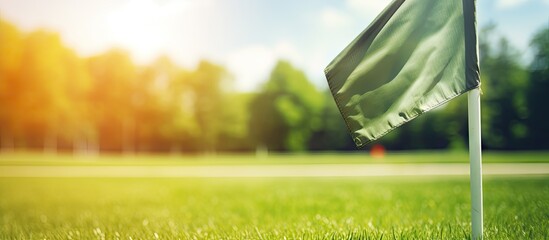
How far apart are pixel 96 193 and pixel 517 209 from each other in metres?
11.4

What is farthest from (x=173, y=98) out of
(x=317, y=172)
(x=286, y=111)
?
(x=317, y=172)

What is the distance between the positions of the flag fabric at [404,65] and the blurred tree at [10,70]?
39938 mm

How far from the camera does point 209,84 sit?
55.8 m

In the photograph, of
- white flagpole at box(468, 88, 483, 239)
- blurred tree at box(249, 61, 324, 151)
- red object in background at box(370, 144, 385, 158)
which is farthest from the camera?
blurred tree at box(249, 61, 324, 151)

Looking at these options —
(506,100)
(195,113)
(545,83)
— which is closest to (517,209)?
(545,83)

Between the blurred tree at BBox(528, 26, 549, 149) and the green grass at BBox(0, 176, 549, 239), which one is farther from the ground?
the blurred tree at BBox(528, 26, 549, 149)

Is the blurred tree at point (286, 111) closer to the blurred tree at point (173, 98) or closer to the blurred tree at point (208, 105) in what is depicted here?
the blurred tree at point (208, 105)

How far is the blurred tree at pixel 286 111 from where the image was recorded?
57750 millimetres

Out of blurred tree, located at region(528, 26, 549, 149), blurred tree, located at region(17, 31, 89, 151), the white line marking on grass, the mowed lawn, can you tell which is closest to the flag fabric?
the mowed lawn

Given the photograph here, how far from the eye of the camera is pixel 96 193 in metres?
13.5

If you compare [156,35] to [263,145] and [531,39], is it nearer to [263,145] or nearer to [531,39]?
[263,145]

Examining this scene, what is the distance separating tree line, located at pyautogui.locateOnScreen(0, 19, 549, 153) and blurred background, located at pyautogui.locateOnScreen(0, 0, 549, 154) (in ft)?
0.42

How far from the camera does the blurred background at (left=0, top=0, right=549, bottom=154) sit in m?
31.0

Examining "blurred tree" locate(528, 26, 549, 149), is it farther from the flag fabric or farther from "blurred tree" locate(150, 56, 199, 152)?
"blurred tree" locate(150, 56, 199, 152)
